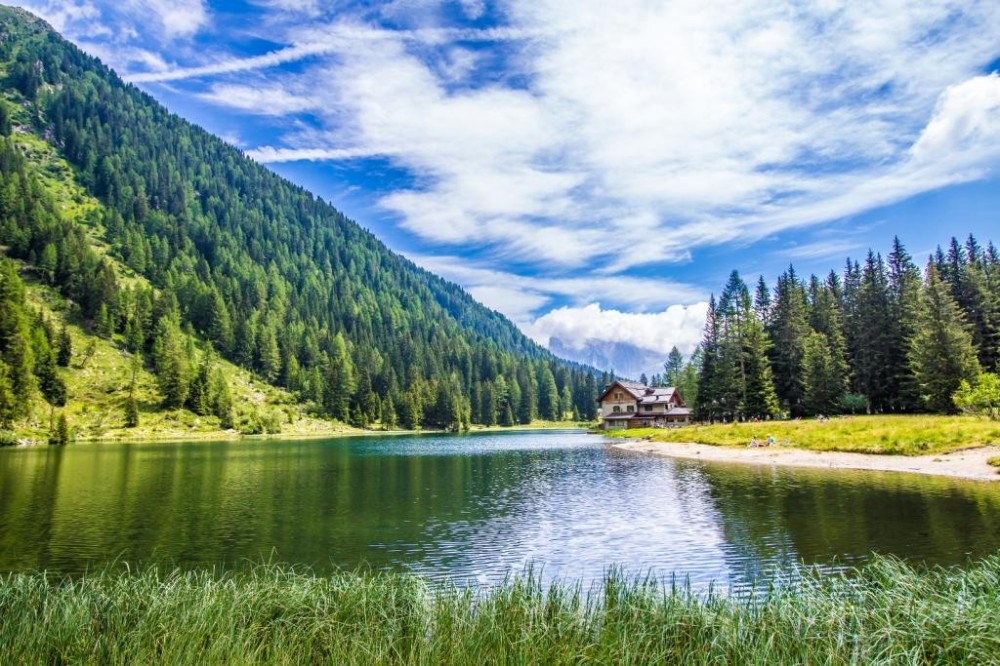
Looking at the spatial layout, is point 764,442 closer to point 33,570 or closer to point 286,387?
point 33,570

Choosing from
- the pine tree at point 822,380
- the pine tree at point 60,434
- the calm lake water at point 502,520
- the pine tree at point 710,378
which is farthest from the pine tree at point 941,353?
the pine tree at point 60,434

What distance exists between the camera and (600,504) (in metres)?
35.8

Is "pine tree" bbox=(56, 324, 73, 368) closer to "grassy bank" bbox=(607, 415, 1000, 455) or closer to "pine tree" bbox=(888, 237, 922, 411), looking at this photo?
"grassy bank" bbox=(607, 415, 1000, 455)

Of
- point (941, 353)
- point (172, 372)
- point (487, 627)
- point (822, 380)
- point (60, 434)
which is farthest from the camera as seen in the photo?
point (172, 372)

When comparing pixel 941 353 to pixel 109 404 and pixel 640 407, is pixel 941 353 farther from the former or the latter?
pixel 109 404

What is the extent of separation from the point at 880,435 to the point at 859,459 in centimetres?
569

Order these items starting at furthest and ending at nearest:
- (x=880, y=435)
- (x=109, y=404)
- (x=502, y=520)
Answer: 1. (x=109, y=404)
2. (x=880, y=435)
3. (x=502, y=520)

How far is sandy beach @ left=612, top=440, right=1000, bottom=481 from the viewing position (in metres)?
39.7

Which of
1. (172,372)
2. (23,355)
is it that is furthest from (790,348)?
(23,355)

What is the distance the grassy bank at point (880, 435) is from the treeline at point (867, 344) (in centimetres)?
2121

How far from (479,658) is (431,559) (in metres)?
14.1

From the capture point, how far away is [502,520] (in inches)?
1240

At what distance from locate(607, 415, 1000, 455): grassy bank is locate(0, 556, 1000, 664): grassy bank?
42.3 metres

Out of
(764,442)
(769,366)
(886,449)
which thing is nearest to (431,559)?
(886,449)
